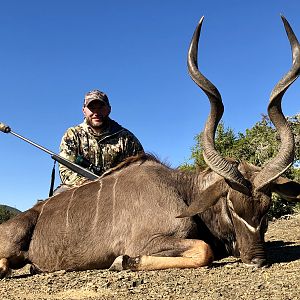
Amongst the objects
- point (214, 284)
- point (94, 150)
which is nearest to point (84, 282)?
point (214, 284)

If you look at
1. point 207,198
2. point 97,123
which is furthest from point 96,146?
point 207,198

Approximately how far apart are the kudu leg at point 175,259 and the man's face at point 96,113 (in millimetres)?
2678

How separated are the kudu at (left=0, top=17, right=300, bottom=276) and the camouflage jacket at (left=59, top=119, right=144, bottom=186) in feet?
3.96

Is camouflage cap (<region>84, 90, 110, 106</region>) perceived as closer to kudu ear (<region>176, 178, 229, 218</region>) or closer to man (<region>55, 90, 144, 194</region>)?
man (<region>55, 90, 144, 194</region>)

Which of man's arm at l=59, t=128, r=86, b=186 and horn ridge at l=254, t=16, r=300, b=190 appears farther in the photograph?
man's arm at l=59, t=128, r=86, b=186

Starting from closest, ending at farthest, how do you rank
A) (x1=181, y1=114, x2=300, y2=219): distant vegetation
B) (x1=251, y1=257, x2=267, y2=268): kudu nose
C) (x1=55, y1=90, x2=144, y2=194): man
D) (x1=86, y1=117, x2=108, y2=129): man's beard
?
(x1=251, y1=257, x2=267, y2=268): kudu nose < (x1=55, y1=90, x2=144, y2=194): man < (x1=86, y1=117, x2=108, y2=129): man's beard < (x1=181, y1=114, x2=300, y2=219): distant vegetation

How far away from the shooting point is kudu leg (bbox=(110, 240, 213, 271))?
399cm

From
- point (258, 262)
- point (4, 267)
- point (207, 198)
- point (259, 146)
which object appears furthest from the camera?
point (259, 146)

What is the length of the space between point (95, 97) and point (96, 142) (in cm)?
62

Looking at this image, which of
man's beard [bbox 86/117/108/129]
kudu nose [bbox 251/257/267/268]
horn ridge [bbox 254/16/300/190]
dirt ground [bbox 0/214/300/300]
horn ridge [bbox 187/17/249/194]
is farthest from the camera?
man's beard [bbox 86/117/108/129]

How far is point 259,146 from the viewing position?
11172 mm

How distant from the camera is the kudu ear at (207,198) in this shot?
4199mm

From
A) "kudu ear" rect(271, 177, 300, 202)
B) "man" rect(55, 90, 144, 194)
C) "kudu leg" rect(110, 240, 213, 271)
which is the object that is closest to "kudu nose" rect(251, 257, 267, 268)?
"kudu leg" rect(110, 240, 213, 271)

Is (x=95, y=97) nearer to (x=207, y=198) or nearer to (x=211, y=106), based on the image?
Result: (x=211, y=106)
